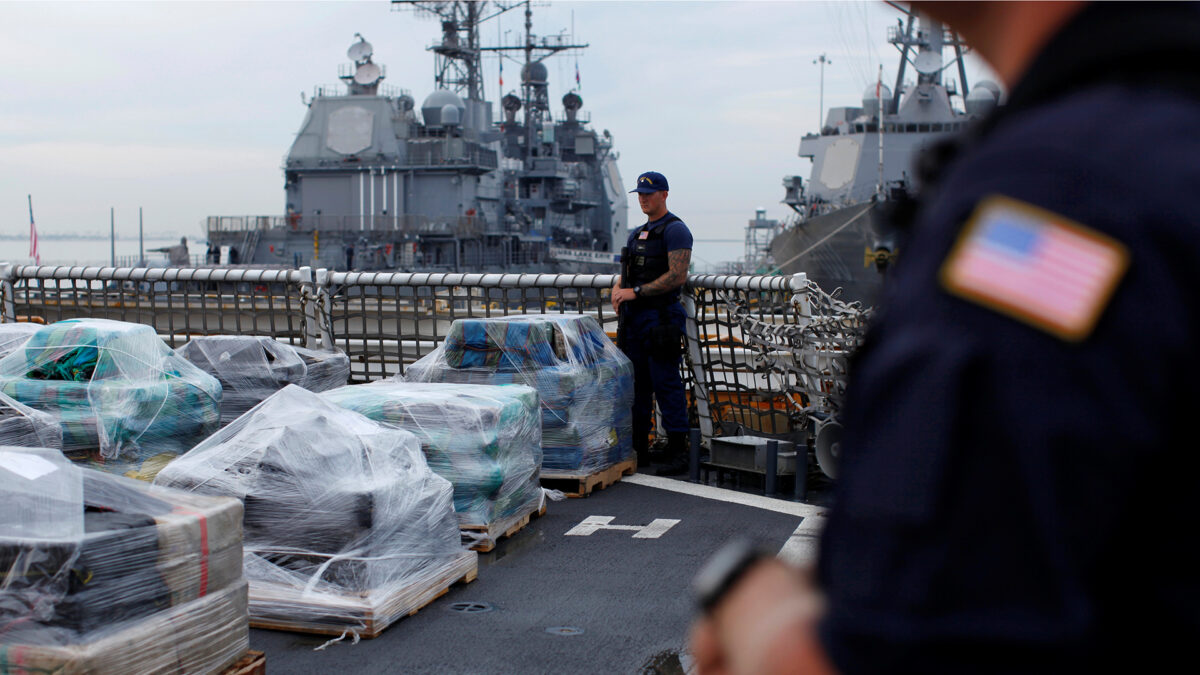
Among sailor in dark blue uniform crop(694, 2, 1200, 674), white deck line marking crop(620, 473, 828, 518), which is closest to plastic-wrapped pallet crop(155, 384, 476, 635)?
white deck line marking crop(620, 473, 828, 518)

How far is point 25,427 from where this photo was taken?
482 centimetres

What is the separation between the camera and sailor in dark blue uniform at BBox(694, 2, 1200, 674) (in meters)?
0.63

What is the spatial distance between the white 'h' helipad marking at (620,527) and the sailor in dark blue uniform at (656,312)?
1372mm

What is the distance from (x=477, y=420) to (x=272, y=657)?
1722 mm

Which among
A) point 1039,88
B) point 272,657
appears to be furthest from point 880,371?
point 272,657

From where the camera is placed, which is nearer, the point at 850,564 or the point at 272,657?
the point at 850,564

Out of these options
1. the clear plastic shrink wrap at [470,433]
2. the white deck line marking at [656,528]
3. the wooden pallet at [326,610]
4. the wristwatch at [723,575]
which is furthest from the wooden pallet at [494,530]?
the wristwatch at [723,575]

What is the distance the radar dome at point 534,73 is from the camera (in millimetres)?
52812

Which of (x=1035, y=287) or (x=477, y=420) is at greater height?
(x=1035, y=287)

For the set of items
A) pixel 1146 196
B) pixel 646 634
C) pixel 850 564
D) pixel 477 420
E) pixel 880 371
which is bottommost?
pixel 646 634

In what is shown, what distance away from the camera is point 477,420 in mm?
5293

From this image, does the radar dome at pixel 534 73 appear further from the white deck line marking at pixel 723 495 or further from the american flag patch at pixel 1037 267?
the american flag patch at pixel 1037 267

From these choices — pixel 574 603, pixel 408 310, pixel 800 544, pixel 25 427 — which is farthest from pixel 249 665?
pixel 408 310

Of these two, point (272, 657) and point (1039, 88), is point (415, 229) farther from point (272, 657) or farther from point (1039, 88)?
point (1039, 88)
